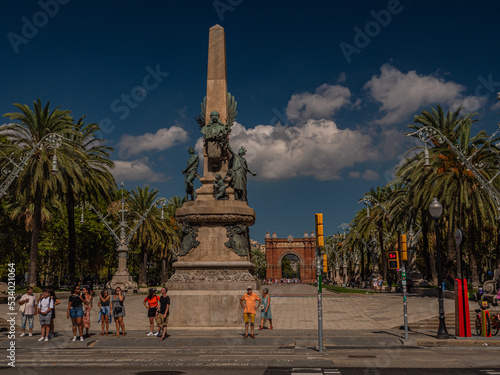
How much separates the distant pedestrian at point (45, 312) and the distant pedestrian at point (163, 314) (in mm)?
3157

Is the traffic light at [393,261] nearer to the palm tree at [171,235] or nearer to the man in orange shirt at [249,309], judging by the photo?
the man in orange shirt at [249,309]

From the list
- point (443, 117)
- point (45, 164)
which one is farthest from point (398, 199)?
point (45, 164)

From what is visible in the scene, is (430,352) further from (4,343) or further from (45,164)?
(45,164)

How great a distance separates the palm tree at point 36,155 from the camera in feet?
106

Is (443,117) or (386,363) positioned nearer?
(386,363)

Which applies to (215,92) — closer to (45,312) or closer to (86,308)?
(86,308)

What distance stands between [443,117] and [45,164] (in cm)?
2655

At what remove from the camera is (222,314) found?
17.2m

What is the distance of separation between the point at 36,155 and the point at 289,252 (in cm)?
11226

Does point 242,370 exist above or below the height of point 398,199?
below

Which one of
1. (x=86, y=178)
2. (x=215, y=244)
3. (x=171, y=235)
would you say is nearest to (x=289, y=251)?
(x=171, y=235)

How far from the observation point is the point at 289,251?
14100 cm

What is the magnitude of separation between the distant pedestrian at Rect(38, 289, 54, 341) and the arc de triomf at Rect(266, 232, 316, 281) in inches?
4944

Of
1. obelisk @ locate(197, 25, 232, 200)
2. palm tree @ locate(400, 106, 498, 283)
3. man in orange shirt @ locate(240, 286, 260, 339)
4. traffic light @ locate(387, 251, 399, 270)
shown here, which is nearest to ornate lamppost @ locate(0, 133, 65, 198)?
obelisk @ locate(197, 25, 232, 200)
